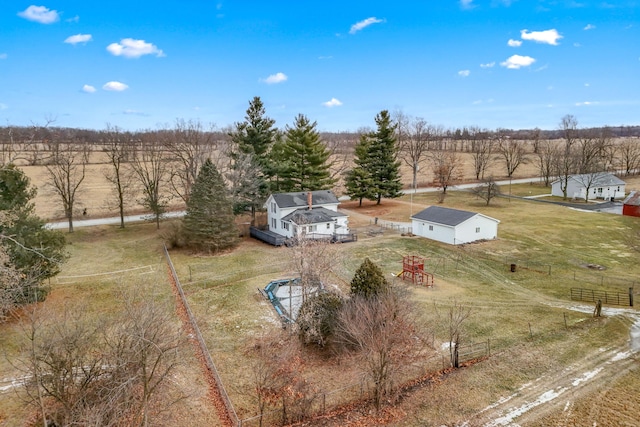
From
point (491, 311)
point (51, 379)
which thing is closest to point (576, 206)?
point (491, 311)

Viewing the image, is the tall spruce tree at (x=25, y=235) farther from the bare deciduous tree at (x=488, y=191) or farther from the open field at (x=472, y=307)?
the bare deciduous tree at (x=488, y=191)

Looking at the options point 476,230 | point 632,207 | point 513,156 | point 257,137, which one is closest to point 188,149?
point 257,137

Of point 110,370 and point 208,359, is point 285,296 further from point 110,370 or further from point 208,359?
point 110,370

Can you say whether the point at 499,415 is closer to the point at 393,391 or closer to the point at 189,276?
the point at 393,391

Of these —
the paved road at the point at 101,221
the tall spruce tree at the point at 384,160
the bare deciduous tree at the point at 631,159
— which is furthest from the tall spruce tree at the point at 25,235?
the bare deciduous tree at the point at 631,159

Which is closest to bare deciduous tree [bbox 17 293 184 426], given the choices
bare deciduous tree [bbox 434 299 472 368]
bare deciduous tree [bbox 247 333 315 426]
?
bare deciduous tree [bbox 247 333 315 426]

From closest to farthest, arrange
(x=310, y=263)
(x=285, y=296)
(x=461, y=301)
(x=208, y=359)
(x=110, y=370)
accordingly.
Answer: (x=110, y=370)
(x=208, y=359)
(x=310, y=263)
(x=461, y=301)
(x=285, y=296)
